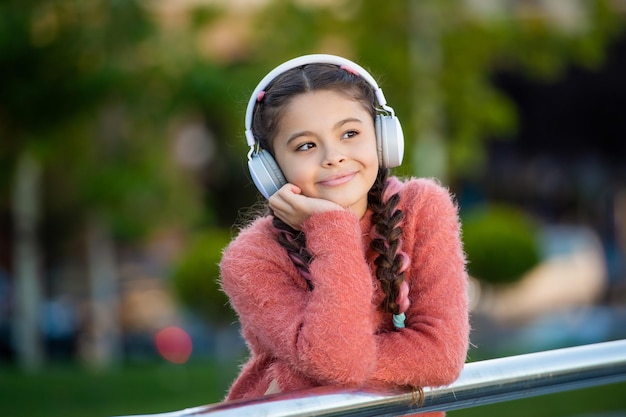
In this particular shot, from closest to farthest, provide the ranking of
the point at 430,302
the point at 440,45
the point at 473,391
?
the point at 473,391
the point at 430,302
the point at 440,45

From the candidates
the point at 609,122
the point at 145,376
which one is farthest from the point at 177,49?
the point at 609,122

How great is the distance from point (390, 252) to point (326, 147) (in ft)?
0.83

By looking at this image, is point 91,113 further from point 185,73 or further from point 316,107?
point 316,107

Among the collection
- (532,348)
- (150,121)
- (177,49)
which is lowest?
(532,348)

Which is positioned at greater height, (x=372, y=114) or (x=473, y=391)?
(x=372, y=114)

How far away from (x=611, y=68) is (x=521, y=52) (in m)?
9.77

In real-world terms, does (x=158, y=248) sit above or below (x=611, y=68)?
below

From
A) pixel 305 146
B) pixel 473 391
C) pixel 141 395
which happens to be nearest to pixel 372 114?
pixel 305 146

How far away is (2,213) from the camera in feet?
64.0

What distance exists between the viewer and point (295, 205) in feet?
6.82

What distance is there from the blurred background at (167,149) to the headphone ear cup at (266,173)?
260 inches

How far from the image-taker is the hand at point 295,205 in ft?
6.78

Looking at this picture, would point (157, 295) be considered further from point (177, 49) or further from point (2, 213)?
point (177, 49)

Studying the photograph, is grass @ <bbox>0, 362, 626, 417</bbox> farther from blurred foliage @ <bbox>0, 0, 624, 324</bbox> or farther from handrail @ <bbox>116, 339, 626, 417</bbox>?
handrail @ <bbox>116, 339, 626, 417</bbox>
